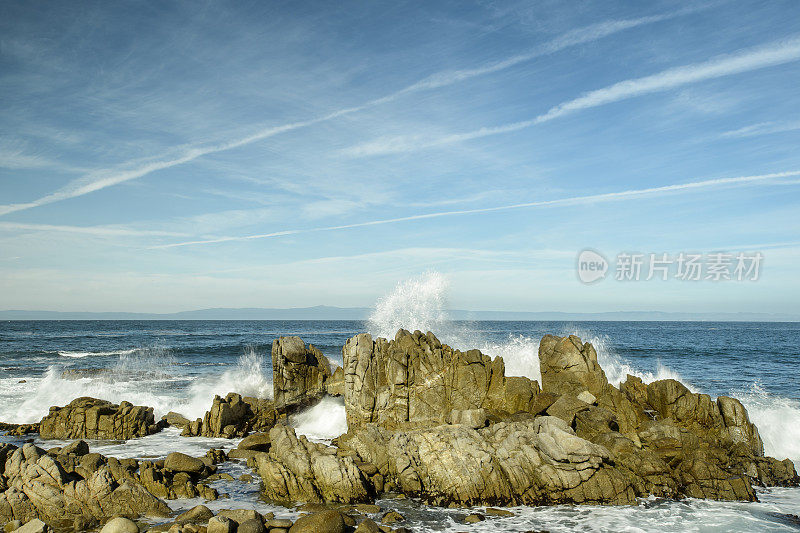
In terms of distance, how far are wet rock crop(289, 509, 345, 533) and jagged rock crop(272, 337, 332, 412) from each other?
12.9 meters

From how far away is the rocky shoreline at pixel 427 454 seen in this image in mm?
13062

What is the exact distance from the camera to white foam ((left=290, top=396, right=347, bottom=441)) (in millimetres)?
23062

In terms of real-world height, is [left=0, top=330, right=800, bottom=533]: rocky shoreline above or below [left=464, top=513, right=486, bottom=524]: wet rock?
above

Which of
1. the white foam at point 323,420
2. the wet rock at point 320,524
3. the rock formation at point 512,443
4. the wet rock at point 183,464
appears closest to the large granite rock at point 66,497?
the wet rock at point 183,464

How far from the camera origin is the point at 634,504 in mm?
13836

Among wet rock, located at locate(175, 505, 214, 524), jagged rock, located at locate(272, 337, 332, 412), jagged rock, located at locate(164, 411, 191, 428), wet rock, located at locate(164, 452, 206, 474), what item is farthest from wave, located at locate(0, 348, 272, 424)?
wet rock, located at locate(175, 505, 214, 524)

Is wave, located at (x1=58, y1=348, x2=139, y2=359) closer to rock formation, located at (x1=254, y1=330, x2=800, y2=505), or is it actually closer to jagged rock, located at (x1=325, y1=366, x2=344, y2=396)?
jagged rock, located at (x1=325, y1=366, x2=344, y2=396)

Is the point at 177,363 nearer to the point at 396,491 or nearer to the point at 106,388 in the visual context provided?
the point at 106,388

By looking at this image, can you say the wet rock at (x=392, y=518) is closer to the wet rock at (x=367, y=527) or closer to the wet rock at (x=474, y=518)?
the wet rock at (x=367, y=527)

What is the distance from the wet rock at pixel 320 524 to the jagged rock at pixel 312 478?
2.03 metres

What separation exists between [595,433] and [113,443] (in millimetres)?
18311

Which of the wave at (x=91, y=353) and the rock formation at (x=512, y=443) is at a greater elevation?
the rock formation at (x=512, y=443)

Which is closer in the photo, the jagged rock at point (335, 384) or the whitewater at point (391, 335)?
the whitewater at point (391, 335)

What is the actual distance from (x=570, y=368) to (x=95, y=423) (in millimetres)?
19855
